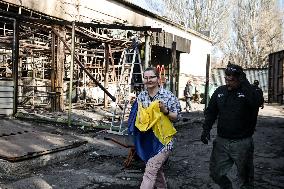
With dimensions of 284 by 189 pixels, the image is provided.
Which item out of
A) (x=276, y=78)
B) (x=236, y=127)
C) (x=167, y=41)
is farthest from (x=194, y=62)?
(x=236, y=127)

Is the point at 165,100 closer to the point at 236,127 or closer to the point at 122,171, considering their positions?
the point at 236,127

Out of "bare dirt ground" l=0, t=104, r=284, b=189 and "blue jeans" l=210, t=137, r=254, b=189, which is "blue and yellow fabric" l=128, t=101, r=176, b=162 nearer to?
"blue jeans" l=210, t=137, r=254, b=189

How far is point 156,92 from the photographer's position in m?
4.43

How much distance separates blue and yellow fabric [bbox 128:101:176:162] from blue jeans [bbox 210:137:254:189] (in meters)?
0.81

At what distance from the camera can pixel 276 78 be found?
25266 mm

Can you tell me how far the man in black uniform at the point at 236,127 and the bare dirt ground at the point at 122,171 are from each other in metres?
1.06

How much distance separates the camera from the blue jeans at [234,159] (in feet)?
14.6

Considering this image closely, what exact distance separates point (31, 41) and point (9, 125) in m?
7.40

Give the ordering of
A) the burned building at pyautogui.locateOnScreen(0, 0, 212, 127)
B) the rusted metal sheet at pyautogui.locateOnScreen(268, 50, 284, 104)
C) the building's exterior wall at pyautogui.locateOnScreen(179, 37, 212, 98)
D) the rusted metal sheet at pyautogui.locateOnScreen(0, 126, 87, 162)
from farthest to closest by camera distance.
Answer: the building's exterior wall at pyautogui.locateOnScreen(179, 37, 212, 98)
the rusted metal sheet at pyautogui.locateOnScreen(268, 50, 284, 104)
the burned building at pyautogui.locateOnScreen(0, 0, 212, 127)
the rusted metal sheet at pyautogui.locateOnScreen(0, 126, 87, 162)

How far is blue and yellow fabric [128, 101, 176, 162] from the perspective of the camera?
419 centimetres

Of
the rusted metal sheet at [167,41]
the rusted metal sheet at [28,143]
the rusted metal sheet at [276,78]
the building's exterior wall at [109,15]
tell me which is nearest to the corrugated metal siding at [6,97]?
the rusted metal sheet at [28,143]

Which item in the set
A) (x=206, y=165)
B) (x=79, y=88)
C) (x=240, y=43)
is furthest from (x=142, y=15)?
(x=240, y=43)

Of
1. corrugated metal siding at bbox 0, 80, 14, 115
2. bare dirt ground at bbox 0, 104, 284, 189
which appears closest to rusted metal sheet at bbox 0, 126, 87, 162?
bare dirt ground at bbox 0, 104, 284, 189

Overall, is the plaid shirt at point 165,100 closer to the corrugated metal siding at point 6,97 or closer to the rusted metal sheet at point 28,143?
the rusted metal sheet at point 28,143
